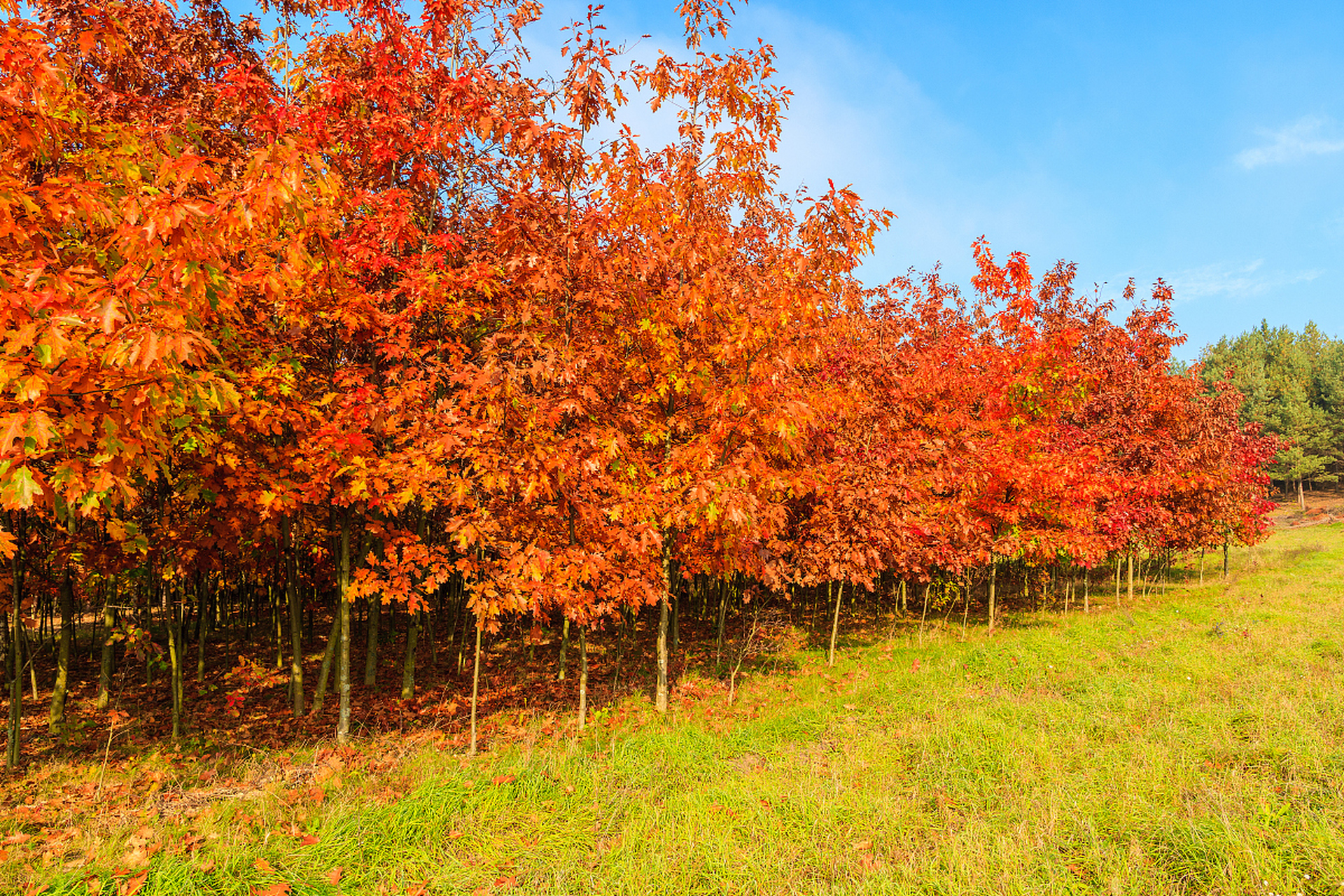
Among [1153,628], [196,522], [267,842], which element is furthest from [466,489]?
[1153,628]

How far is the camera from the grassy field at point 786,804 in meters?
4.32

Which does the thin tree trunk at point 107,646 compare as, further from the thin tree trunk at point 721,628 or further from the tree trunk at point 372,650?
the thin tree trunk at point 721,628

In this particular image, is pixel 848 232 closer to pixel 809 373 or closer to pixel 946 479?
pixel 809 373

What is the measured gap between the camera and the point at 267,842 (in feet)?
14.9


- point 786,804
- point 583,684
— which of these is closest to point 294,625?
point 583,684

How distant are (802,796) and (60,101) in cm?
875

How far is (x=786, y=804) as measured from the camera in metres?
5.57

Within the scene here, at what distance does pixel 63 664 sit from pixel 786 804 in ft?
34.2

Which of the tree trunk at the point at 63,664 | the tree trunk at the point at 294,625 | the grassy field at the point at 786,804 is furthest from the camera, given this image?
the tree trunk at the point at 294,625

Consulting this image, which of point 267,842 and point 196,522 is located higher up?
point 196,522

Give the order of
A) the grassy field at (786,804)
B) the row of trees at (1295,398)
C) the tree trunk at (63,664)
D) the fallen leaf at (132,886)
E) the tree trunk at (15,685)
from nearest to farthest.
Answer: the fallen leaf at (132,886), the grassy field at (786,804), the tree trunk at (15,685), the tree trunk at (63,664), the row of trees at (1295,398)

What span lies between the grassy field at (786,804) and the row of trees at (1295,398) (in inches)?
1808

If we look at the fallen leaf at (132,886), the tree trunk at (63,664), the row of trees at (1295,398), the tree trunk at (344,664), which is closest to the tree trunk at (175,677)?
the tree trunk at (63,664)

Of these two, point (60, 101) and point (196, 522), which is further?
point (196, 522)
